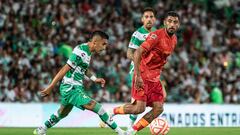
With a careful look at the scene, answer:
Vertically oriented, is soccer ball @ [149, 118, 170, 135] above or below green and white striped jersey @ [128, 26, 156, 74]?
below

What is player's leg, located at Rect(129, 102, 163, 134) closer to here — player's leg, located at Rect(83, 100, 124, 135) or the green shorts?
player's leg, located at Rect(83, 100, 124, 135)

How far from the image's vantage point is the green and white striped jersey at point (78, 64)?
40.8ft

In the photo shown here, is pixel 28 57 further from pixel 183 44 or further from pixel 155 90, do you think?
pixel 155 90

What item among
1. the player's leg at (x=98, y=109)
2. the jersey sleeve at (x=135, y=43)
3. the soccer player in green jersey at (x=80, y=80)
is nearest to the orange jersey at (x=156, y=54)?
the soccer player in green jersey at (x=80, y=80)

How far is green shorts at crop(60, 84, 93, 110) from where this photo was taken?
12504 millimetres

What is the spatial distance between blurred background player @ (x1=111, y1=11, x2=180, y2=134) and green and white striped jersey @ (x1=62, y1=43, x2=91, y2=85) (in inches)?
38.5

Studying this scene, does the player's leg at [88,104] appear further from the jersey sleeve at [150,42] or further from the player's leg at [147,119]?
the jersey sleeve at [150,42]

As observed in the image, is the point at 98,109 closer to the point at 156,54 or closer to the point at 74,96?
the point at 74,96

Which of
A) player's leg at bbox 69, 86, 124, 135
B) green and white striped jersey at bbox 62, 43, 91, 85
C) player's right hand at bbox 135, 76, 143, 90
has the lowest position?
player's leg at bbox 69, 86, 124, 135

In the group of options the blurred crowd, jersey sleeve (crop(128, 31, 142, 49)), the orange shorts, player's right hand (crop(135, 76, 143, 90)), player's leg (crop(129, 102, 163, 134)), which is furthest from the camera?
the blurred crowd

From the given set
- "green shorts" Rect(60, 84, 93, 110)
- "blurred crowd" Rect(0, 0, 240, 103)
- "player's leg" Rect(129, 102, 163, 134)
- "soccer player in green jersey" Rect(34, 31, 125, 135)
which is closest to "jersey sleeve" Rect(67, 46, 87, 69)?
"soccer player in green jersey" Rect(34, 31, 125, 135)

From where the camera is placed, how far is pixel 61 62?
77.3ft

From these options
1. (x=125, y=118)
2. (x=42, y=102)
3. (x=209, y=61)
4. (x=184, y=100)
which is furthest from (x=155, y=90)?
(x=209, y=61)

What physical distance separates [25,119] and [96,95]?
2752 millimetres
